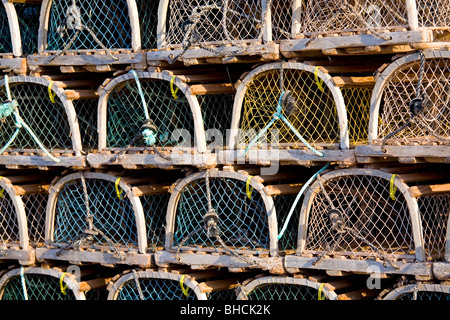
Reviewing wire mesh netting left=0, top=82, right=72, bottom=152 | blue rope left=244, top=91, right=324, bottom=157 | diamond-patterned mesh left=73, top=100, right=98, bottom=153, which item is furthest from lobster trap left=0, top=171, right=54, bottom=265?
blue rope left=244, top=91, right=324, bottom=157

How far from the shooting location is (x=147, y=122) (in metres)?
6.08

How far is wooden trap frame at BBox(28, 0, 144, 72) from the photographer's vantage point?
620 cm

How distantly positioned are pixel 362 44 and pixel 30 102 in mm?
2614

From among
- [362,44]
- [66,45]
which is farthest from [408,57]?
[66,45]

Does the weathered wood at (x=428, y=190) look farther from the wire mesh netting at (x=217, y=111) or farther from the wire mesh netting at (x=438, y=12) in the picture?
the wire mesh netting at (x=217, y=111)

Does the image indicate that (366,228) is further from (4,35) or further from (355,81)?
(4,35)

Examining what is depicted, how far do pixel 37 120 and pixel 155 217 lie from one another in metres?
1.13

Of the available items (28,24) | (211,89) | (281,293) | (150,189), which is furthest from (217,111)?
(28,24)

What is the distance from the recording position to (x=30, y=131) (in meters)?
6.44

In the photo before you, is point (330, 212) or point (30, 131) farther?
point (30, 131)

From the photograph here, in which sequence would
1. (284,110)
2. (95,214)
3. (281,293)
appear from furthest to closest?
1. (95,214)
2. (281,293)
3. (284,110)

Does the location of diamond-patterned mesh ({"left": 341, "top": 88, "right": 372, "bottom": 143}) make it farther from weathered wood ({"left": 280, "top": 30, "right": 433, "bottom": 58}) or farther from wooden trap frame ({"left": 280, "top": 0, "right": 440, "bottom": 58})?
weathered wood ({"left": 280, "top": 30, "right": 433, "bottom": 58})

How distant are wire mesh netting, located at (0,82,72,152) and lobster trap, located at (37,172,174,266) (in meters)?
0.37

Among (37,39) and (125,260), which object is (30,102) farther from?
(125,260)
